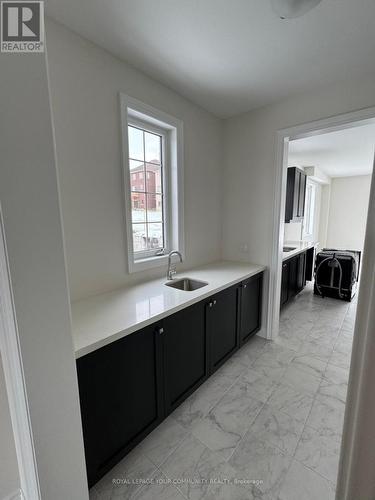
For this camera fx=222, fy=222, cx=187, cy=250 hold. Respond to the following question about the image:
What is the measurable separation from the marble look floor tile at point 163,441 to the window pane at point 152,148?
225 cm

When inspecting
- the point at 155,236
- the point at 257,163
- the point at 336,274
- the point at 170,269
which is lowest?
the point at 336,274

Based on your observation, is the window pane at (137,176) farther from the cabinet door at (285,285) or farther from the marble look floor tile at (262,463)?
the cabinet door at (285,285)

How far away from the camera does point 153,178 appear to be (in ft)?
7.40

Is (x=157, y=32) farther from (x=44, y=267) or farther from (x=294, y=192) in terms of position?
(x=294, y=192)

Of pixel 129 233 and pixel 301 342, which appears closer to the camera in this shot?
pixel 129 233

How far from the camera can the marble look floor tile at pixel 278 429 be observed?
1.49 m

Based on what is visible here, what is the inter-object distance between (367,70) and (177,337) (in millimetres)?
2635

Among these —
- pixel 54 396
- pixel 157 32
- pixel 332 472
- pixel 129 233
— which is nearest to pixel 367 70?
pixel 157 32

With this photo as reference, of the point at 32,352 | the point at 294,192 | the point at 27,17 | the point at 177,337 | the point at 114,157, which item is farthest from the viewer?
the point at 294,192

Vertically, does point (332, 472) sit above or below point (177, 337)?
below

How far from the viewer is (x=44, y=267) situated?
82 cm

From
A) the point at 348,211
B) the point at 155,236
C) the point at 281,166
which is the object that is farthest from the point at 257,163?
the point at 348,211

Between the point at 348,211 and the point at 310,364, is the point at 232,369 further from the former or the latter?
the point at 348,211

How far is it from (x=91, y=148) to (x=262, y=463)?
7.76 ft
